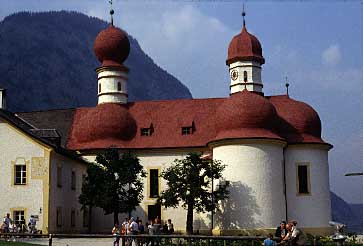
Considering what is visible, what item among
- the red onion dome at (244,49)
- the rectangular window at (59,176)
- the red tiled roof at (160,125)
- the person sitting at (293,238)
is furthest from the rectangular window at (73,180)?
the person sitting at (293,238)

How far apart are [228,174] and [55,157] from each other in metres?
11.2

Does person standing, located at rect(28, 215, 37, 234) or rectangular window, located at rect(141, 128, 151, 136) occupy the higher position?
rectangular window, located at rect(141, 128, 151, 136)

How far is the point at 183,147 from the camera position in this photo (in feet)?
153

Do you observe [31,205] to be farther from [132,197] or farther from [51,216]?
[132,197]

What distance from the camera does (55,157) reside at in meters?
38.8

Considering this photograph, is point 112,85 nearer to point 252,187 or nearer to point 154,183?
point 154,183

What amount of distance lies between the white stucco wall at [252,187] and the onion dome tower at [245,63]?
7854 millimetres

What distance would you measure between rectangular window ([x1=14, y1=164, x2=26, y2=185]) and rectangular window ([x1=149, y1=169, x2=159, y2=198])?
11252 millimetres

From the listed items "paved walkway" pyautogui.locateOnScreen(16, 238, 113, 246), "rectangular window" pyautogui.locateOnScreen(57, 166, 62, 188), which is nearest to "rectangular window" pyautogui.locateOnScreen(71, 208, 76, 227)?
"rectangular window" pyautogui.locateOnScreen(57, 166, 62, 188)

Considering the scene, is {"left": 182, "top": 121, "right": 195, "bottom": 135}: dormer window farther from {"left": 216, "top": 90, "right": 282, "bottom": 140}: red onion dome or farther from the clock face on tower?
the clock face on tower

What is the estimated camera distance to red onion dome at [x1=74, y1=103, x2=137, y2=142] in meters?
47.9

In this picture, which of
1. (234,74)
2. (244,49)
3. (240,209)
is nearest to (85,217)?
(240,209)

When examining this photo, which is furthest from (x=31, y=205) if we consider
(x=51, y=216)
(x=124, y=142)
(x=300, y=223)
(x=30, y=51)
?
(x=30, y=51)

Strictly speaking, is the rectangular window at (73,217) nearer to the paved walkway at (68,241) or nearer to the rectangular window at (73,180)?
the rectangular window at (73,180)
